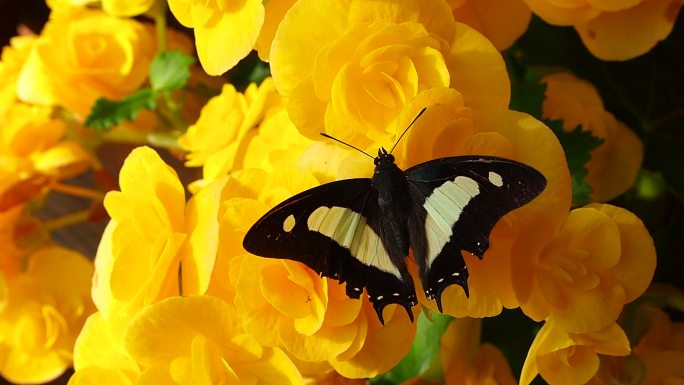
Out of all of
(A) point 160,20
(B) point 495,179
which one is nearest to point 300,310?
(B) point 495,179

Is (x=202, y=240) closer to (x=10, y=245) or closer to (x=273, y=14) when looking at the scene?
(x=273, y=14)

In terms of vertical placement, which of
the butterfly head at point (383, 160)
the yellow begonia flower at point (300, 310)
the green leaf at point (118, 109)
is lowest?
the green leaf at point (118, 109)

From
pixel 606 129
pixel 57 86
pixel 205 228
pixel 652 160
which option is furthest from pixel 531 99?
pixel 57 86

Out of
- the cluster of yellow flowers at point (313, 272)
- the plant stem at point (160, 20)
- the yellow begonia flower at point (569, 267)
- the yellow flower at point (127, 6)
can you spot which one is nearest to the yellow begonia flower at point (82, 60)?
the plant stem at point (160, 20)

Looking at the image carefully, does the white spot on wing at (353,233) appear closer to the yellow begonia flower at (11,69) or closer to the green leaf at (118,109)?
the green leaf at (118,109)

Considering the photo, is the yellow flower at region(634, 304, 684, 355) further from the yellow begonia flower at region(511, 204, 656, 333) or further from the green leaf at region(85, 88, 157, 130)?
the green leaf at region(85, 88, 157, 130)

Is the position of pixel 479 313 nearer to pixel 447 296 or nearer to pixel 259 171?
pixel 447 296
